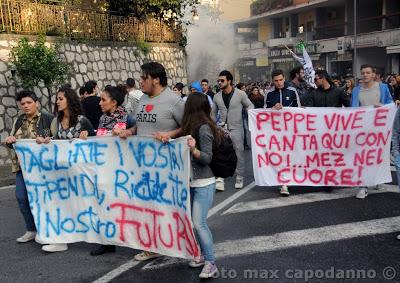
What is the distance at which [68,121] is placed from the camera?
493 centimetres

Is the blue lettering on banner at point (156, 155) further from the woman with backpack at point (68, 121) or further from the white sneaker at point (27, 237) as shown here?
the white sneaker at point (27, 237)

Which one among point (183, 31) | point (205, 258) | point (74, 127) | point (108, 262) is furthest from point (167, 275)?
point (183, 31)

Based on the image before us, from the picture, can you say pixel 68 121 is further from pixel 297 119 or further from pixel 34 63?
pixel 34 63

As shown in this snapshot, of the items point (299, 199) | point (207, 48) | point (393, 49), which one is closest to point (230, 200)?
point (299, 199)

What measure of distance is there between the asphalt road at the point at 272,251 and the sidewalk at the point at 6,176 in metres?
2.54

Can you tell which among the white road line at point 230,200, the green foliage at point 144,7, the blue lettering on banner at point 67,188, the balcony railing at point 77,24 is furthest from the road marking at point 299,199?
the green foliage at point 144,7

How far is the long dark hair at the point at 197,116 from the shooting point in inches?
156

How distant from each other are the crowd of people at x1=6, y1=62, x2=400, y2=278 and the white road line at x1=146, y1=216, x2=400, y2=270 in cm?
51

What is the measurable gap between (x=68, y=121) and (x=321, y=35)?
121 feet

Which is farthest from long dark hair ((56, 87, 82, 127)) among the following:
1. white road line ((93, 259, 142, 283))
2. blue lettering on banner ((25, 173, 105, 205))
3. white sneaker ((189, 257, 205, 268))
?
white sneaker ((189, 257, 205, 268))

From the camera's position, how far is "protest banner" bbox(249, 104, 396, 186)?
21.6 feet

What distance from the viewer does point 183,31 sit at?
18.4 meters

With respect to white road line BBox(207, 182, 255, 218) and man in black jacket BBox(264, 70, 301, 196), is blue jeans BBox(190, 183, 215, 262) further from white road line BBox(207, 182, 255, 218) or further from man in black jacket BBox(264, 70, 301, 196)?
man in black jacket BBox(264, 70, 301, 196)

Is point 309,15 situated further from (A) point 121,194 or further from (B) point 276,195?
(A) point 121,194
